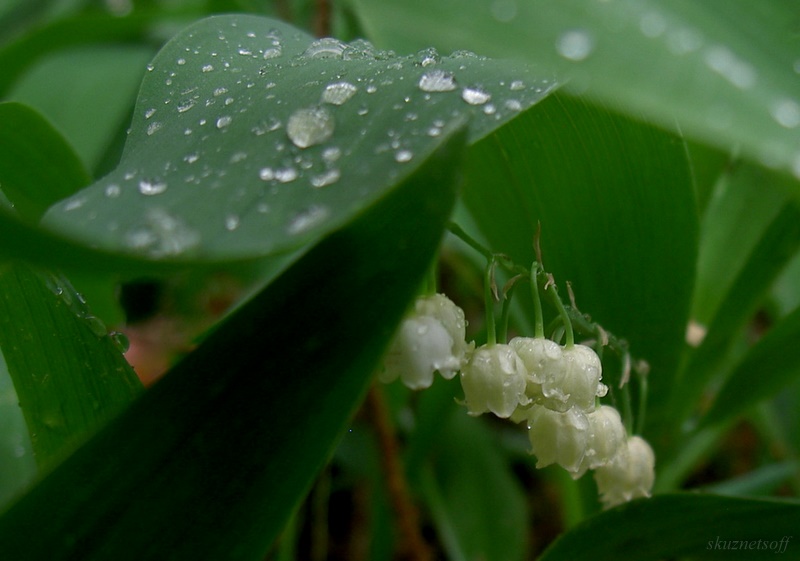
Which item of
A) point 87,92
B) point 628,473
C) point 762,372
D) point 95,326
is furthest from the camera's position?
point 87,92

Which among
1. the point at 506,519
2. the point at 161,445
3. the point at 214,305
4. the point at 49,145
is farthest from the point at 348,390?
the point at 214,305

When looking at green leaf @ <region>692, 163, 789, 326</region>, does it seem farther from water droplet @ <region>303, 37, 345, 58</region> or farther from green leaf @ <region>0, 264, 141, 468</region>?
green leaf @ <region>0, 264, 141, 468</region>

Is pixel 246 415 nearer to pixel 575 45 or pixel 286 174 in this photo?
pixel 286 174

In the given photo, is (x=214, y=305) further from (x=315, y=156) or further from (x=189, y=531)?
(x=315, y=156)

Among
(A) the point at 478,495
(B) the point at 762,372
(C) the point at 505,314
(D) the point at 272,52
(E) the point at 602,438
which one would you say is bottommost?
(A) the point at 478,495

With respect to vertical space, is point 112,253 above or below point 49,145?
above

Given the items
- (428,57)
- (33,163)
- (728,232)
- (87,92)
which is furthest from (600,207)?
(87,92)

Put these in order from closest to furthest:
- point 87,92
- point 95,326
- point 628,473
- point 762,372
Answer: point 95,326
point 628,473
point 762,372
point 87,92
